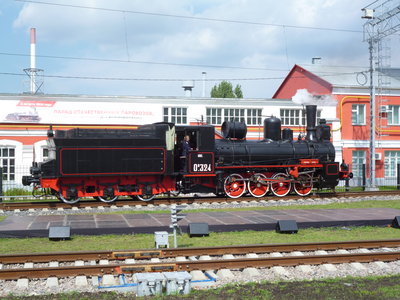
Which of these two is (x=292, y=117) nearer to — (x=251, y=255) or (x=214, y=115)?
(x=214, y=115)

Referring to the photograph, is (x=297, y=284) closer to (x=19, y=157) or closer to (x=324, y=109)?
(x=19, y=157)

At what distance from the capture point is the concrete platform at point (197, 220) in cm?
1169

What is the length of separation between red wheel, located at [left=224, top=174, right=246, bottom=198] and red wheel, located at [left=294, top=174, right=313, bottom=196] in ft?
8.26

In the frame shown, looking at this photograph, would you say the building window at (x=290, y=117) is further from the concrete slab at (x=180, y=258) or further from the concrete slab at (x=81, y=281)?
the concrete slab at (x=81, y=281)

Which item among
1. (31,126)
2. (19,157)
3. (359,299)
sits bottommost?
(359,299)

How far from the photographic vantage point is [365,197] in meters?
20.8

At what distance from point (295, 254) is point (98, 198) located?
10.5 m

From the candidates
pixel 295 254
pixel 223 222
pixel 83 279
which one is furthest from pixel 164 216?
pixel 83 279

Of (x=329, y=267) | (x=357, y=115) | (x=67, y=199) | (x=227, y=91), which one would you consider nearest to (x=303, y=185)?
(x=67, y=199)

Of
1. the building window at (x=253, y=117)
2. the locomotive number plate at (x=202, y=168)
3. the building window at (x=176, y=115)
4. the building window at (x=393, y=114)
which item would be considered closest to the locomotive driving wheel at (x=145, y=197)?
the locomotive number plate at (x=202, y=168)

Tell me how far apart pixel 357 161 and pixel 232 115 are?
8834 millimetres

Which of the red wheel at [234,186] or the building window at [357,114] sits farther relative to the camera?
the building window at [357,114]

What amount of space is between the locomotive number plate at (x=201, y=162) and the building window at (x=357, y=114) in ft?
56.4

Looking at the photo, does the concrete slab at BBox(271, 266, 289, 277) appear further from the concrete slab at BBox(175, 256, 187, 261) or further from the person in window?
the person in window
